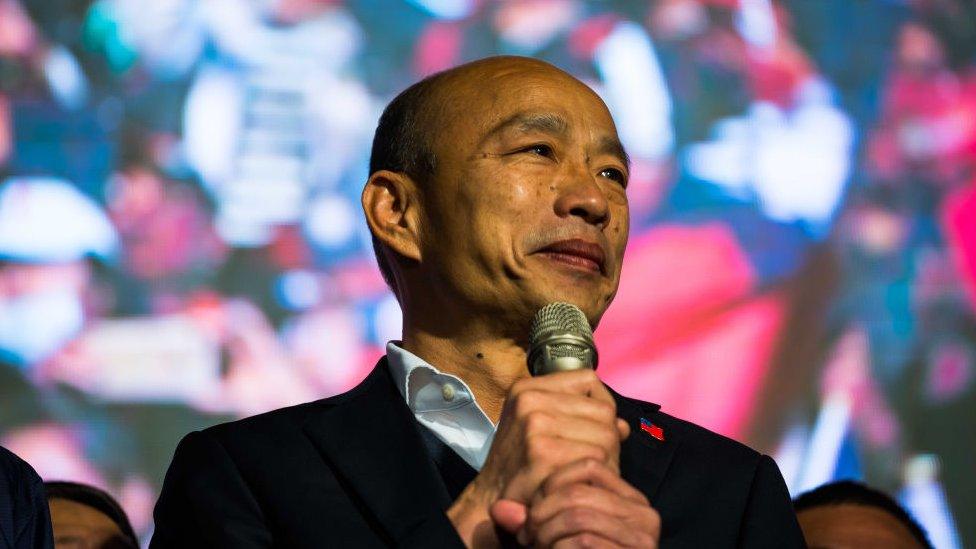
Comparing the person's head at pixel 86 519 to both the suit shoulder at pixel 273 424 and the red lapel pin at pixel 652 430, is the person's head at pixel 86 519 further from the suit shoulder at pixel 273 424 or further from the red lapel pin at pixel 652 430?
the red lapel pin at pixel 652 430

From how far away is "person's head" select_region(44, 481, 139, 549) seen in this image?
2770 mm

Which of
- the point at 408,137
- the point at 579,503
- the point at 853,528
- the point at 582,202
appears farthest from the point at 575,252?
the point at 853,528

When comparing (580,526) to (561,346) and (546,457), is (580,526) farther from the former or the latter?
(561,346)

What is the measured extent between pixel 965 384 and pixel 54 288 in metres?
2.42

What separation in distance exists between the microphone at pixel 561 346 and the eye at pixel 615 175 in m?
0.51

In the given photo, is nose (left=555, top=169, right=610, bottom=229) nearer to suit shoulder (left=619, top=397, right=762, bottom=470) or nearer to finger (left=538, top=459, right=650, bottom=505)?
suit shoulder (left=619, top=397, right=762, bottom=470)

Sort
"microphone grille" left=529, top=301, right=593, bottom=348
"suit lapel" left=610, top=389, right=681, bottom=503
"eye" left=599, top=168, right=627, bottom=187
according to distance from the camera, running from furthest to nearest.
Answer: "eye" left=599, top=168, right=627, bottom=187
"suit lapel" left=610, top=389, right=681, bottom=503
"microphone grille" left=529, top=301, right=593, bottom=348

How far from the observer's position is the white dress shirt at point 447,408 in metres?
1.99

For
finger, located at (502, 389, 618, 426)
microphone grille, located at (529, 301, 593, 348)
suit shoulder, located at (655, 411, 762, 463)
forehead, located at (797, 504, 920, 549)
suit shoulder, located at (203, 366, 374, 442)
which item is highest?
forehead, located at (797, 504, 920, 549)

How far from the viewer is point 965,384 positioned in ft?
11.9

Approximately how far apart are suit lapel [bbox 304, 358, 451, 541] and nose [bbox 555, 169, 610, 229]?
39 centimetres

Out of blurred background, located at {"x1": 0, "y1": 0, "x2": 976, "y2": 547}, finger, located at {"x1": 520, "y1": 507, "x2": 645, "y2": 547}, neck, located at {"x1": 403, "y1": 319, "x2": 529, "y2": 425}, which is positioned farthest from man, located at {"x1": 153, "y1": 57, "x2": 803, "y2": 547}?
blurred background, located at {"x1": 0, "y1": 0, "x2": 976, "y2": 547}

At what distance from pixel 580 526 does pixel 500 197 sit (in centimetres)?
72

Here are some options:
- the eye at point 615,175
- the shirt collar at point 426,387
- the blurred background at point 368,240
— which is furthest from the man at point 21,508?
the blurred background at point 368,240
